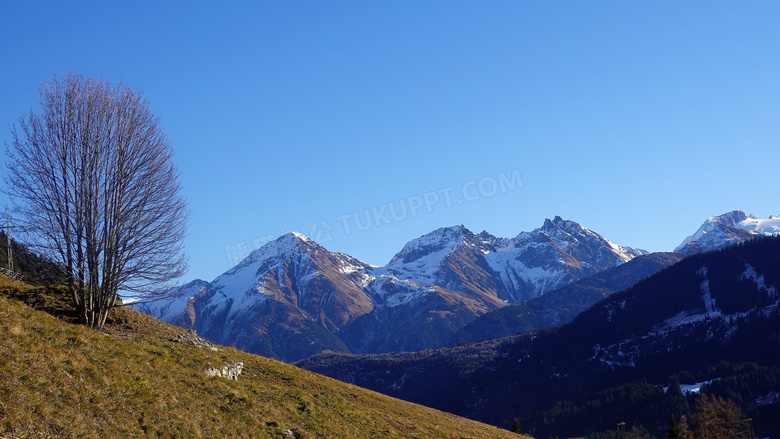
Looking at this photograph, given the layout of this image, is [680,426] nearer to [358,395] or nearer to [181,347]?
[358,395]

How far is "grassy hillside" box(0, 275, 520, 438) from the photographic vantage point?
1623cm

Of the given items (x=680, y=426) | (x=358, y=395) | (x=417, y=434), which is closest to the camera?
(x=417, y=434)

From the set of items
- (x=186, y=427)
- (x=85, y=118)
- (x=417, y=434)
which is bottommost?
(x=417, y=434)

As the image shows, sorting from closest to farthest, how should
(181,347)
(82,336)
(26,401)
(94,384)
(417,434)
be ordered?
1. (26,401)
2. (94,384)
3. (82,336)
4. (181,347)
5. (417,434)

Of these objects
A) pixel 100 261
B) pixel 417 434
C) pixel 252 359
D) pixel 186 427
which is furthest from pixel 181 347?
pixel 417 434

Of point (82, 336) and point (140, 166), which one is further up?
Answer: point (140, 166)

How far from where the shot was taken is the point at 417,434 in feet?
110

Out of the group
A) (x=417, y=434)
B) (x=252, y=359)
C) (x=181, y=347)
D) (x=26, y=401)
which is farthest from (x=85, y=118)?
(x=417, y=434)

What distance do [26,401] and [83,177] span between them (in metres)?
13.8

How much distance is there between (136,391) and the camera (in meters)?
19.9

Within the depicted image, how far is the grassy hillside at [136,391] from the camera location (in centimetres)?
1623

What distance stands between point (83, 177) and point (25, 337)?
9842 millimetres

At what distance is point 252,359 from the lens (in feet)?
129

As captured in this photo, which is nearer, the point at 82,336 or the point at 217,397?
the point at 82,336
